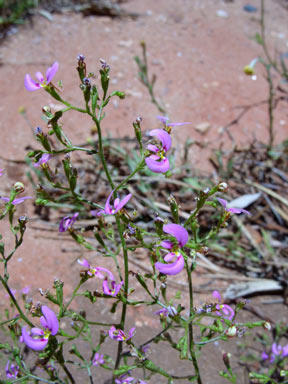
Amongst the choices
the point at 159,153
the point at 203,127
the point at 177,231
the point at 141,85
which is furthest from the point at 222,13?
the point at 177,231

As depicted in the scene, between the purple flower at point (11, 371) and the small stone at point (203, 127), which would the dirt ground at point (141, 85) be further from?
the purple flower at point (11, 371)

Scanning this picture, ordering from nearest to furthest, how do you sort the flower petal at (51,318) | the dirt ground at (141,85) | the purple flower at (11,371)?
the flower petal at (51,318), the purple flower at (11,371), the dirt ground at (141,85)

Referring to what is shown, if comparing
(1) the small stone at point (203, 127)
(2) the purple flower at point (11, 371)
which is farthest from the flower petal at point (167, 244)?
(1) the small stone at point (203, 127)

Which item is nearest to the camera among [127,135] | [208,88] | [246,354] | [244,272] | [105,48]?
[246,354]

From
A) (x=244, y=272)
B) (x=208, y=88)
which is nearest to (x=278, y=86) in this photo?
(x=208, y=88)

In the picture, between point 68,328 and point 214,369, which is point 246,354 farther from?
point 68,328

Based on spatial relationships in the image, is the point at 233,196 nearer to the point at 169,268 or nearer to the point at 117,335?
the point at 117,335
